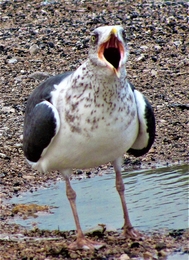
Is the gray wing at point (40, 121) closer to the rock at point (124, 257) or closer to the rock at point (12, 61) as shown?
the rock at point (124, 257)

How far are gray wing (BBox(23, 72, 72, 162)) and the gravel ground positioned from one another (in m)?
0.76

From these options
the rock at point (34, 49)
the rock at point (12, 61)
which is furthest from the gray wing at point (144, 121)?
the rock at point (34, 49)

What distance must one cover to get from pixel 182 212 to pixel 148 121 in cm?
90

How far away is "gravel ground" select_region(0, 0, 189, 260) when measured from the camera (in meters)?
6.09

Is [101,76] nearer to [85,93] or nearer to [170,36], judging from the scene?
[85,93]

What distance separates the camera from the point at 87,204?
7.14 metres

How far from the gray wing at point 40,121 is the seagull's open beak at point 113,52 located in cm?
68

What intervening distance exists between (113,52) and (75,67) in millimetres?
5525

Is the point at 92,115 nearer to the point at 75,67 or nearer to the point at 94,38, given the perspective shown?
the point at 94,38

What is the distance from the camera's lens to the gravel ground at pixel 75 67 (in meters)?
6.09

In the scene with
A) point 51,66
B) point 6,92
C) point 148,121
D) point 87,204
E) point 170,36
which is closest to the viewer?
point 148,121

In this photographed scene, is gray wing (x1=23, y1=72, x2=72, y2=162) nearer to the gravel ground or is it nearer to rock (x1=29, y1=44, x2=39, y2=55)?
the gravel ground

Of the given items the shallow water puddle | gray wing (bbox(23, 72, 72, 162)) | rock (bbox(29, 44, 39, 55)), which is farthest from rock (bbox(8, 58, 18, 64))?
gray wing (bbox(23, 72, 72, 162))

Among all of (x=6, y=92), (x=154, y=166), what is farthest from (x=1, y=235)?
(x=6, y=92)
